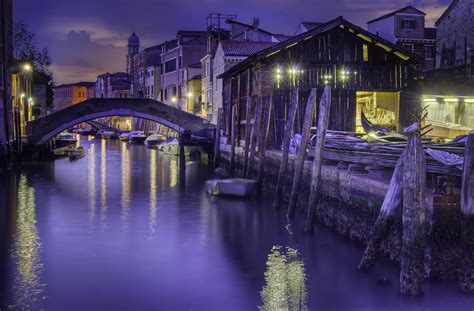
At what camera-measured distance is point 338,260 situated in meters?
11.4

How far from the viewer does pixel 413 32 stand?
135 feet

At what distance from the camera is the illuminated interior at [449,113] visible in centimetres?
2214

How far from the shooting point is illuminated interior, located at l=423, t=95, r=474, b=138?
22.1 metres

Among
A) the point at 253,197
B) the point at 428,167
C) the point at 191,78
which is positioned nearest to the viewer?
the point at 428,167

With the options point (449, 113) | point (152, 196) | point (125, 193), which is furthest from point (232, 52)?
point (152, 196)

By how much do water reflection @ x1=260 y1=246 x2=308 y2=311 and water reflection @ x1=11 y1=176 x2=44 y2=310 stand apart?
3443 mm

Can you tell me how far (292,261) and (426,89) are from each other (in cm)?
1428

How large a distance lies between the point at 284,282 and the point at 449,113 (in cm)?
1531

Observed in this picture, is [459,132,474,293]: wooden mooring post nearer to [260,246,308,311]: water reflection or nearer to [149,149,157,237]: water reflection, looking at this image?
[260,246,308,311]: water reflection

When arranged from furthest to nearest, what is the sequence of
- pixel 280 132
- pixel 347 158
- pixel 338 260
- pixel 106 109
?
pixel 106 109
pixel 280 132
pixel 347 158
pixel 338 260

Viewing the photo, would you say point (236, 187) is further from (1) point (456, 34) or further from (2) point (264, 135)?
(1) point (456, 34)

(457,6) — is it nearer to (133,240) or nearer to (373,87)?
(373,87)

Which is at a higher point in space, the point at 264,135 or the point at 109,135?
the point at 109,135

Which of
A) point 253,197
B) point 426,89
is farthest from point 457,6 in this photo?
point 253,197
